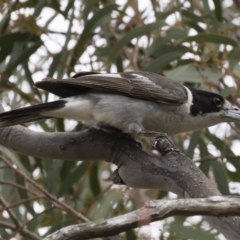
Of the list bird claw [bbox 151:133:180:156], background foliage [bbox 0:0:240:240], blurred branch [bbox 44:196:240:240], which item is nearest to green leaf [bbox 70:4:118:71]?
background foliage [bbox 0:0:240:240]

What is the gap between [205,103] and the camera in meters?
3.09

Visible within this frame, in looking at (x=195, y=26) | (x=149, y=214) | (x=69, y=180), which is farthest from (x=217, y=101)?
(x=149, y=214)

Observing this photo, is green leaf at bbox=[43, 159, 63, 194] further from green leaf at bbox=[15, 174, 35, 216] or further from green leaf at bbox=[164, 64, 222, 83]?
green leaf at bbox=[164, 64, 222, 83]

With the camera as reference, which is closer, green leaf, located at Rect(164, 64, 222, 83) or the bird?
the bird

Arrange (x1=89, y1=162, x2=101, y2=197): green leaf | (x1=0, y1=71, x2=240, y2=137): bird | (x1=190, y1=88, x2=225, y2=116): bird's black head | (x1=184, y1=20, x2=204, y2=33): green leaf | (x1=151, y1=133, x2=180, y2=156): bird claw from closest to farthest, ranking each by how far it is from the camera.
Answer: (x1=151, y1=133, x2=180, y2=156): bird claw, (x1=0, y1=71, x2=240, y2=137): bird, (x1=190, y1=88, x2=225, y2=116): bird's black head, (x1=89, y1=162, x2=101, y2=197): green leaf, (x1=184, y1=20, x2=204, y2=33): green leaf

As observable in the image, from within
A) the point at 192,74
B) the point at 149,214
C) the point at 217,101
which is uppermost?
the point at 149,214

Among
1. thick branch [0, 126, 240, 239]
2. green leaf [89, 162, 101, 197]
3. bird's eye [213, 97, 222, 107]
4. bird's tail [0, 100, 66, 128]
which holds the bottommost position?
green leaf [89, 162, 101, 197]

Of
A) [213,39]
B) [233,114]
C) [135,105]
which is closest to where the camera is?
[135,105]

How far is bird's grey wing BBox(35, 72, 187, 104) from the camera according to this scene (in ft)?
9.48

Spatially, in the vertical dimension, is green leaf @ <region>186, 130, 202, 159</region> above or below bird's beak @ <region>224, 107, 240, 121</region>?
below

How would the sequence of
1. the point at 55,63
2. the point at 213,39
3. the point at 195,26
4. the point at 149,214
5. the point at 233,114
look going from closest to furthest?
the point at 149,214 → the point at 233,114 → the point at 213,39 → the point at 55,63 → the point at 195,26

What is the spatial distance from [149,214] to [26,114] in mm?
1103

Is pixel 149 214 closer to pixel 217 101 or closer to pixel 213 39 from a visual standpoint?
pixel 217 101

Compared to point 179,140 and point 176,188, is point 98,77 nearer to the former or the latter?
point 176,188
